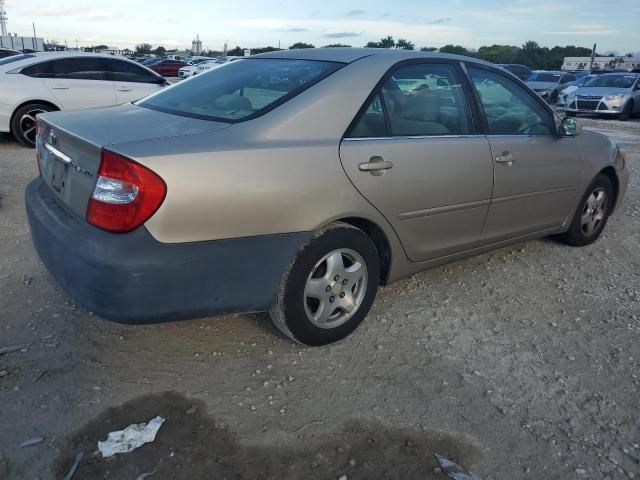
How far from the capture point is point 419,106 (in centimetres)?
338

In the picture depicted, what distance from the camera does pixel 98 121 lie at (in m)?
2.88

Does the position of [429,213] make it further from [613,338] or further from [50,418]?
[50,418]

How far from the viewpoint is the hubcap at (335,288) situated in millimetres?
2973

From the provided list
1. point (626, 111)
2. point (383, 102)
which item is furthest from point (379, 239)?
point (626, 111)

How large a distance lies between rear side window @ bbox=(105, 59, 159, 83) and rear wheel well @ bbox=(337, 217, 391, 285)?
25.2ft

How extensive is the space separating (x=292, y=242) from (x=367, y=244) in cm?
54

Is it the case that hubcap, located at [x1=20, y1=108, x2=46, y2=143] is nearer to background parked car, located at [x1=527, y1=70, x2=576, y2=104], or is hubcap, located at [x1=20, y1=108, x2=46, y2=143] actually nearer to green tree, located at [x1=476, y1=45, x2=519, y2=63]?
background parked car, located at [x1=527, y1=70, x2=576, y2=104]

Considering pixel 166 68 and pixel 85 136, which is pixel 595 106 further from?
pixel 166 68

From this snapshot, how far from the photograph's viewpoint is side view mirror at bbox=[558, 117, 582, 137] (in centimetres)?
416

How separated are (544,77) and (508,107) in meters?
21.4

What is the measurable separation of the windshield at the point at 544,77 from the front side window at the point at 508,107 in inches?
818

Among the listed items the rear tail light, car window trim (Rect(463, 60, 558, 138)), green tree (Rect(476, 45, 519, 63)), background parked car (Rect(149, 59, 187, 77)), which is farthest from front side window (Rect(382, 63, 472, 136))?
green tree (Rect(476, 45, 519, 63))

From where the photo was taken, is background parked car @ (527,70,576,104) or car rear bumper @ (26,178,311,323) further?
background parked car @ (527,70,576,104)

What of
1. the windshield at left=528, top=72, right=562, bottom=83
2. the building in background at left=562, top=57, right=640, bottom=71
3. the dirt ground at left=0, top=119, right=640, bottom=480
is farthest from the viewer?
the building in background at left=562, top=57, right=640, bottom=71
